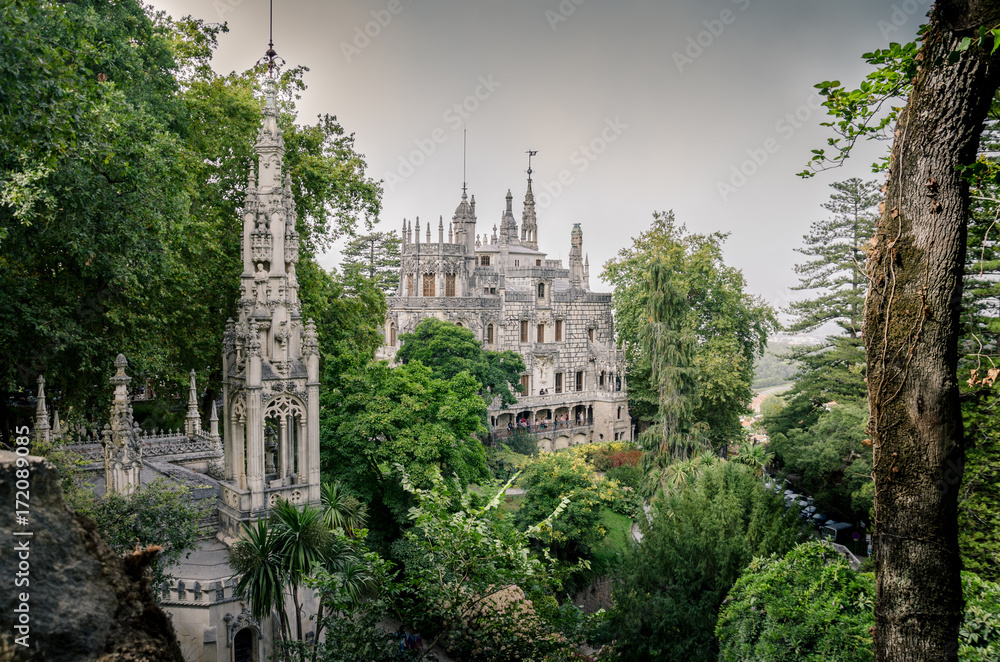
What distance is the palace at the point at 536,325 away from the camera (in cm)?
4397

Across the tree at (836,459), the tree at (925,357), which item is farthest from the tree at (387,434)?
the tree at (836,459)

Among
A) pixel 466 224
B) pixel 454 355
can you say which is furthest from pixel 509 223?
pixel 454 355

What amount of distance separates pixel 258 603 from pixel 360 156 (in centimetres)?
1746

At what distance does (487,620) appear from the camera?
26.3 ft

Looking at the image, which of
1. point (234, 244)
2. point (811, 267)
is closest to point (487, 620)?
point (234, 244)

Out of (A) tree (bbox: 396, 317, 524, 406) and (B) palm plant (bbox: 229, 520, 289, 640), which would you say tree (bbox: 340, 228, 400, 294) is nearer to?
(A) tree (bbox: 396, 317, 524, 406)

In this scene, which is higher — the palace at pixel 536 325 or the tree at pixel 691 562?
the palace at pixel 536 325

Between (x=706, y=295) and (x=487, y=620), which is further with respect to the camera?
(x=706, y=295)

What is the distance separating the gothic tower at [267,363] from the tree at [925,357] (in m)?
9.36

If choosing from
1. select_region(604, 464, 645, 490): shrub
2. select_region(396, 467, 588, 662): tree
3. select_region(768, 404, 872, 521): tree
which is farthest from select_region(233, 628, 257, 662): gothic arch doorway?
select_region(604, 464, 645, 490): shrub

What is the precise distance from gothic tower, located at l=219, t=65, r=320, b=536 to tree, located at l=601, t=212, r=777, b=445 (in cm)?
1856

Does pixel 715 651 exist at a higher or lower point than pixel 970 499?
lower

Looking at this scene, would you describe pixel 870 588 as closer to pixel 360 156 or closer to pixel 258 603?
pixel 258 603

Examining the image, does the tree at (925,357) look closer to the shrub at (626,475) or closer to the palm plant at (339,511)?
the palm plant at (339,511)
